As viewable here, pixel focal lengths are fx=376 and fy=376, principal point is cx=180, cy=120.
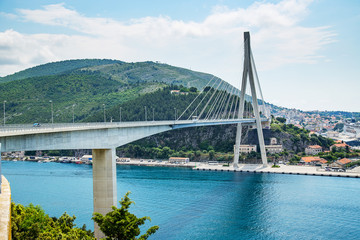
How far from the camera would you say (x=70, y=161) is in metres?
62.3

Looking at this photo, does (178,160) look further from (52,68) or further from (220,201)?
(52,68)

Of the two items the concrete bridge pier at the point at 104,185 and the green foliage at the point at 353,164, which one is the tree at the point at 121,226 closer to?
the concrete bridge pier at the point at 104,185

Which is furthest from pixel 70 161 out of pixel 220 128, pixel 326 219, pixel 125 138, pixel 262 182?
pixel 326 219

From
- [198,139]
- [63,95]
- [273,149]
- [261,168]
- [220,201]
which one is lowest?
[220,201]

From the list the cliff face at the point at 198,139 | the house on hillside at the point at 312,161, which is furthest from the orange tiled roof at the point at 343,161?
the cliff face at the point at 198,139

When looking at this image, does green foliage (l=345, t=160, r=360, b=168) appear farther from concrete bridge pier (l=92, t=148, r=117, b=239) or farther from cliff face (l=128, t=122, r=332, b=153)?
concrete bridge pier (l=92, t=148, r=117, b=239)

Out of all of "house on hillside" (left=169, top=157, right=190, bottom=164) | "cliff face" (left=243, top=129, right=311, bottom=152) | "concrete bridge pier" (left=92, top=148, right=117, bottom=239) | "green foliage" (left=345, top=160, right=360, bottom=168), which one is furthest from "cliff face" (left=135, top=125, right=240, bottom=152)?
"concrete bridge pier" (left=92, top=148, right=117, bottom=239)

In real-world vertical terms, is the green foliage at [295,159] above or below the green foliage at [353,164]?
Answer: above

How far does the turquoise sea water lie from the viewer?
23625 mm

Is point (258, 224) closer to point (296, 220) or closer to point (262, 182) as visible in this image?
point (296, 220)

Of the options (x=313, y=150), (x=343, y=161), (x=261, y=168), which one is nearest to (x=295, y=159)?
(x=313, y=150)

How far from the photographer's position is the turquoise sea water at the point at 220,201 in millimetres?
23625

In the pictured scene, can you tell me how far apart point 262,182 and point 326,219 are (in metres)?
14.9

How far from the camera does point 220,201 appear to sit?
31.3 metres
